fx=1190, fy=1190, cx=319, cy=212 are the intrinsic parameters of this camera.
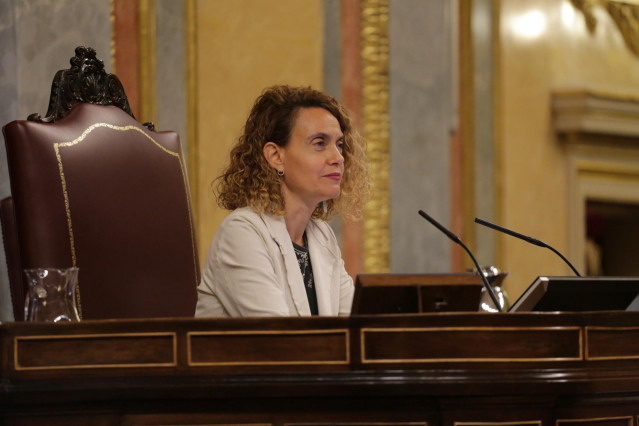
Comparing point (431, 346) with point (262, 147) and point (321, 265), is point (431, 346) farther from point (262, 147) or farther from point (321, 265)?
point (262, 147)

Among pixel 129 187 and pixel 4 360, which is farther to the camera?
pixel 129 187

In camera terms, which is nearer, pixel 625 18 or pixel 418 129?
pixel 418 129

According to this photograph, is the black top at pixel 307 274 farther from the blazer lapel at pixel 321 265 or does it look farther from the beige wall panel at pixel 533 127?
the beige wall panel at pixel 533 127

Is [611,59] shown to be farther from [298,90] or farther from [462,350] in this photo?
[462,350]

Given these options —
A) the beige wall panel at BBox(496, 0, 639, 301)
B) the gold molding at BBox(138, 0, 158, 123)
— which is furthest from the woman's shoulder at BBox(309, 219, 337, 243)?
the beige wall panel at BBox(496, 0, 639, 301)

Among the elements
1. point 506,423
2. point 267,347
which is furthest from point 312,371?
point 506,423

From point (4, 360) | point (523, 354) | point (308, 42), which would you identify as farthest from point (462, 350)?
point (308, 42)

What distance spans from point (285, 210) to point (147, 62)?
1.77 meters

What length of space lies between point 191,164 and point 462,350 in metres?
2.80

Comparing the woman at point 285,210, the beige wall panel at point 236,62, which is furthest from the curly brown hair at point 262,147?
the beige wall panel at point 236,62

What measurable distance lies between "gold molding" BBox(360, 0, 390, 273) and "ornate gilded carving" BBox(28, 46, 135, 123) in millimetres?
2255

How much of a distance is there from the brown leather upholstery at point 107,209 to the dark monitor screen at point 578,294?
3.27 feet

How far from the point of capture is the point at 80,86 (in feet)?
9.91

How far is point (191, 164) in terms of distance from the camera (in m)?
4.62
